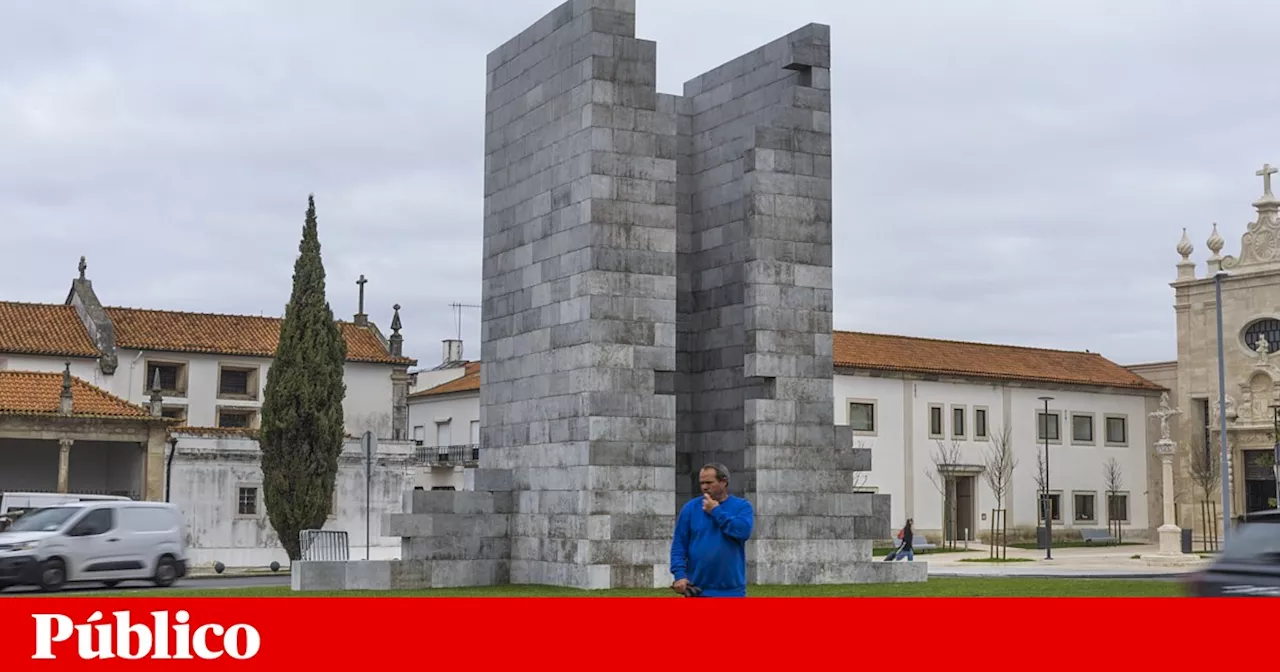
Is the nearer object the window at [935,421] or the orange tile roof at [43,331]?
the orange tile roof at [43,331]

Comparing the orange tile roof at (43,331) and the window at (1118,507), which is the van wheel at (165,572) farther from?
the window at (1118,507)

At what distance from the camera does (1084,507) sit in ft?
202

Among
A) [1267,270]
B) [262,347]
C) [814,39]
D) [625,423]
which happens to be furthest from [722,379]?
[1267,270]

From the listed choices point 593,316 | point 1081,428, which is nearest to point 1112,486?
point 1081,428

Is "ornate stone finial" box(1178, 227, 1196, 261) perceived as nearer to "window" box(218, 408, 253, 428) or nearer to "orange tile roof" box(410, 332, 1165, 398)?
"orange tile roof" box(410, 332, 1165, 398)

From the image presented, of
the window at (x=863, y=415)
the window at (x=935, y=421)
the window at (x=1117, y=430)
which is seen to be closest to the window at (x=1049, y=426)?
the window at (x=1117, y=430)

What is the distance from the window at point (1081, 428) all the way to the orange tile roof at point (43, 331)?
39361 millimetres

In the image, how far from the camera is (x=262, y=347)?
52.7 metres

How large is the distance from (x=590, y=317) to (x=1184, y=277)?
48.5 m

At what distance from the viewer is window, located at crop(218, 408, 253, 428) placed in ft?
170

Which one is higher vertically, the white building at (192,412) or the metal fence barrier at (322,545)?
the white building at (192,412)
